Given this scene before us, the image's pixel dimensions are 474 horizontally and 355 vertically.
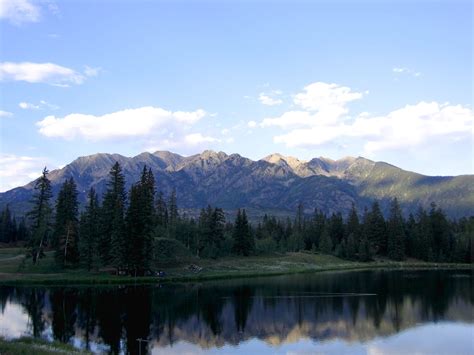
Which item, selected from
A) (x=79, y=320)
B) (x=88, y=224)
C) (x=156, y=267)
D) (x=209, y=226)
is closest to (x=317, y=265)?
(x=209, y=226)

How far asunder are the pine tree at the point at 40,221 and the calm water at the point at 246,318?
16212mm

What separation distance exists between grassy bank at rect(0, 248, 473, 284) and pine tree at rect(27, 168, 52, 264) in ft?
9.69

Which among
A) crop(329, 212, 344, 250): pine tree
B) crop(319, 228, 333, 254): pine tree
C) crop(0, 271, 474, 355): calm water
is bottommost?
crop(0, 271, 474, 355): calm water

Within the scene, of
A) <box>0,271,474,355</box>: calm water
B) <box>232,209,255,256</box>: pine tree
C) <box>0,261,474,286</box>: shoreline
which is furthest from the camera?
<box>232,209,255,256</box>: pine tree

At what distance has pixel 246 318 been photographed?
59.1 metres

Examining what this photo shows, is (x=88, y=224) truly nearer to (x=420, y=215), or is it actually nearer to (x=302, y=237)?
(x=302, y=237)

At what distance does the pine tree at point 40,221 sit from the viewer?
9300cm

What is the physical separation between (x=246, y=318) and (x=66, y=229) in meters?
50.0

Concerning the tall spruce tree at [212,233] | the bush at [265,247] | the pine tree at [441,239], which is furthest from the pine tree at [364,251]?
the tall spruce tree at [212,233]

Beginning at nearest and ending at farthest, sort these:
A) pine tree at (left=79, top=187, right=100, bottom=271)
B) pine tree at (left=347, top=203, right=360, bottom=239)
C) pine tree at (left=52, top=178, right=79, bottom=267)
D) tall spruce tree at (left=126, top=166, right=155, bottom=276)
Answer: tall spruce tree at (left=126, top=166, right=155, bottom=276)
pine tree at (left=79, top=187, right=100, bottom=271)
pine tree at (left=52, top=178, right=79, bottom=267)
pine tree at (left=347, top=203, right=360, bottom=239)

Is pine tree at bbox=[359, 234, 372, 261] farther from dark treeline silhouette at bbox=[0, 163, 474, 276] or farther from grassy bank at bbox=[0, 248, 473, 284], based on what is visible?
grassy bank at bbox=[0, 248, 473, 284]

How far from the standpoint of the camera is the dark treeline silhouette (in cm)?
9044

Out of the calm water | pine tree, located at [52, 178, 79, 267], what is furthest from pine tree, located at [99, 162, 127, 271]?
the calm water

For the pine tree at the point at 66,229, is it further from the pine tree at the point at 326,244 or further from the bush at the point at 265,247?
the pine tree at the point at 326,244
